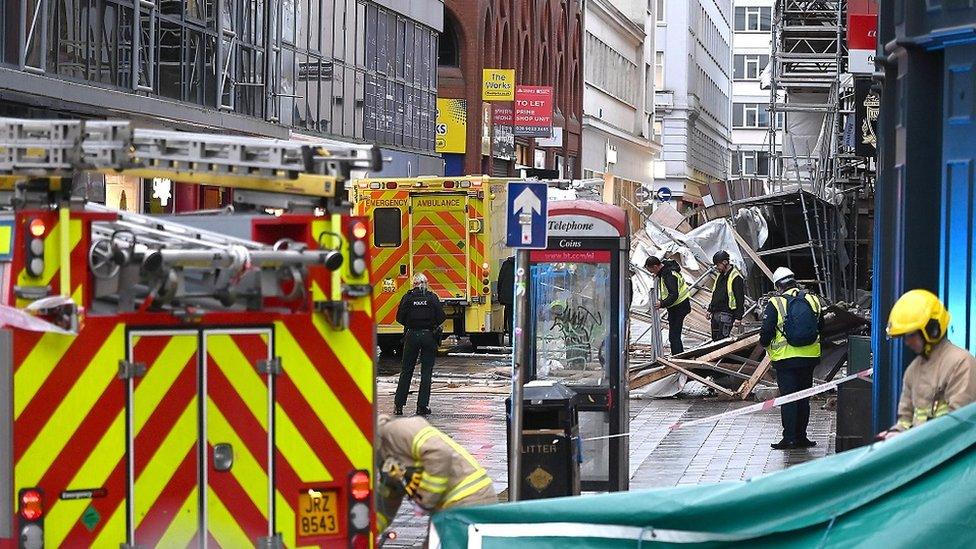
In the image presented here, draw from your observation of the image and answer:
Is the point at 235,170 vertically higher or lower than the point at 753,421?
higher

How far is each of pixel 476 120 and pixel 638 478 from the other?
40.7 meters

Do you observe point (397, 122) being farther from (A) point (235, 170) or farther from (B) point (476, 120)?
(A) point (235, 170)

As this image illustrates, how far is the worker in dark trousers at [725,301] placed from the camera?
27.7m

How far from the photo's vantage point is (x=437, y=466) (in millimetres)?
8008

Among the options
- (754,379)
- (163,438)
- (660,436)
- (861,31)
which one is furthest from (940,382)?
(754,379)

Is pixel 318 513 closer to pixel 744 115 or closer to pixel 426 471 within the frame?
pixel 426 471

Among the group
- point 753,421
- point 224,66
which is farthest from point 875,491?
point 224,66

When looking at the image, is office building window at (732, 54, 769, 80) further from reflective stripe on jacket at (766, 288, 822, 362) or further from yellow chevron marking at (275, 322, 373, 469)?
yellow chevron marking at (275, 322, 373, 469)

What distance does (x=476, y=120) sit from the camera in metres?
55.7

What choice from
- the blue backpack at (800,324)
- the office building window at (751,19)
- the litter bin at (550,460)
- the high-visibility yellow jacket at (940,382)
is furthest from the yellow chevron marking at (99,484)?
the office building window at (751,19)

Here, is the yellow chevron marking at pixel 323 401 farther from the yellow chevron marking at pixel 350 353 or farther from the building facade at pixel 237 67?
the building facade at pixel 237 67

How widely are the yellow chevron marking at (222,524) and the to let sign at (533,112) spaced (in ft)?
157

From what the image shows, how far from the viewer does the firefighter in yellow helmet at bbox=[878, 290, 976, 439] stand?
930cm

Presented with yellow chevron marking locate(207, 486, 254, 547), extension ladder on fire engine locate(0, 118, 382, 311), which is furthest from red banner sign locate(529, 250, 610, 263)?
yellow chevron marking locate(207, 486, 254, 547)
